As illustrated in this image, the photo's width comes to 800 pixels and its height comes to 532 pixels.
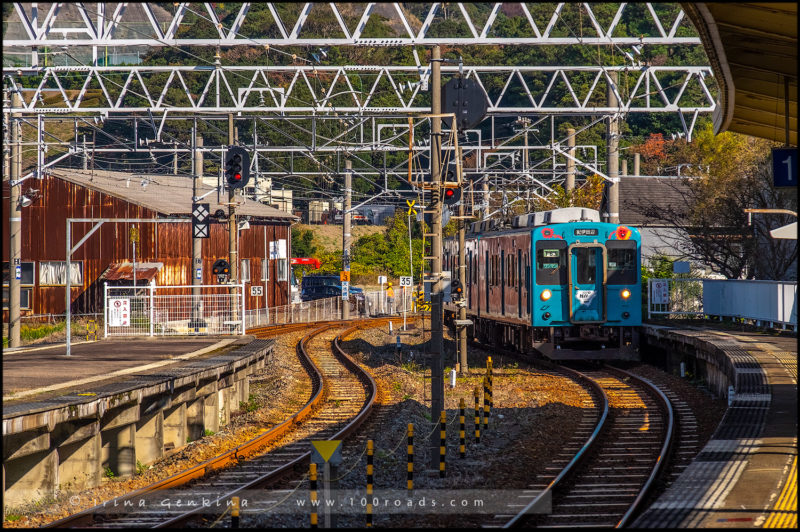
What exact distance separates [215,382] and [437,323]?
18.0 feet

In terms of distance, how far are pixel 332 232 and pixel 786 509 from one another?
3440 inches

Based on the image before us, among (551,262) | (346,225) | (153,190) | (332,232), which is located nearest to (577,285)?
(551,262)

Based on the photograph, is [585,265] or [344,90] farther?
[344,90]

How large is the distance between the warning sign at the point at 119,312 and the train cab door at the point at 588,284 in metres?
10.6

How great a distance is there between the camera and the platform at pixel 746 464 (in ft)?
28.3

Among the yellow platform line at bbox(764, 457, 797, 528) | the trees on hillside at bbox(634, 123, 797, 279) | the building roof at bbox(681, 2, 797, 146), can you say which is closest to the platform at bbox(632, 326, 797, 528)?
the yellow platform line at bbox(764, 457, 797, 528)

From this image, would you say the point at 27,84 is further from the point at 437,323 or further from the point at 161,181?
the point at 437,323

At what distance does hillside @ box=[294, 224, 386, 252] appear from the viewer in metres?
90.6

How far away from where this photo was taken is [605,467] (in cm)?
1308

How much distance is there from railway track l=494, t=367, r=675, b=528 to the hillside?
70.2 meters

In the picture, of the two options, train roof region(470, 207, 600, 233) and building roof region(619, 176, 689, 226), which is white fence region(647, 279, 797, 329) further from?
building roof region(619, 176, 689, 226)

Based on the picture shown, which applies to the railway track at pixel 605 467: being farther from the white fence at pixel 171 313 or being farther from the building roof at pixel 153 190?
the building roof at pixel 153 190

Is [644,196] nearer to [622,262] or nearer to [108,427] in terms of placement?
[622,262]

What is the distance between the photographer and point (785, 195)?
31125 millimetres
